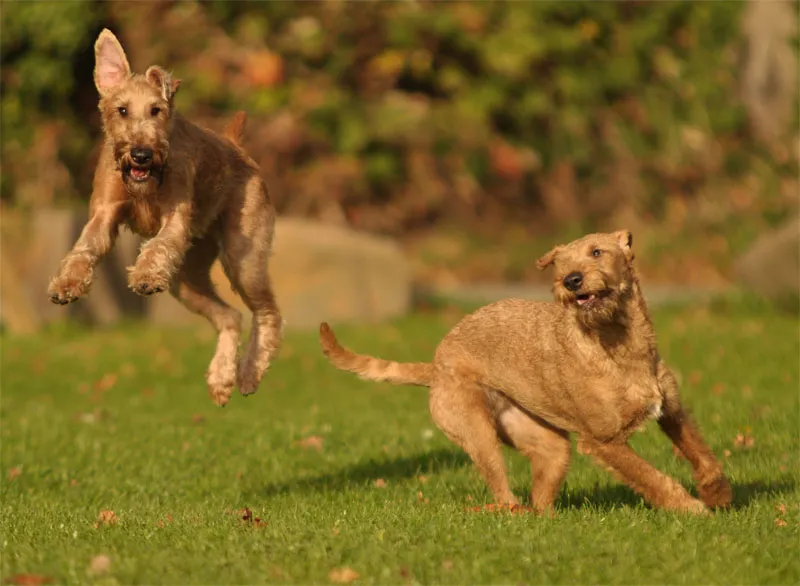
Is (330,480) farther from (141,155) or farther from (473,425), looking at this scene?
(141,155)

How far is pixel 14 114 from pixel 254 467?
39.4 feet

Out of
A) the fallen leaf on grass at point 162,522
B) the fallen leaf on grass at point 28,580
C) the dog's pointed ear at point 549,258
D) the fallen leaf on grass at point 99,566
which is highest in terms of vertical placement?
the dog's pointed ear at point 549,258

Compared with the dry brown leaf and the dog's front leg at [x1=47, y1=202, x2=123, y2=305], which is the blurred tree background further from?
the dog's front leg at [x1=47, y1=202, x2=123, y2=305]

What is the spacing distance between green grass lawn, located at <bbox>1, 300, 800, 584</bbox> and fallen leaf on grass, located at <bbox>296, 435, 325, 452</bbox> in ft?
0.15

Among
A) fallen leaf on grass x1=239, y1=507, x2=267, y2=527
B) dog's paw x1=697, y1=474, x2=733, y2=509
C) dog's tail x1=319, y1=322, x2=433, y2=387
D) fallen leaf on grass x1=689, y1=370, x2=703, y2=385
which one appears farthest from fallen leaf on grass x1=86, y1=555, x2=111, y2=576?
fallen leaf on grass x1=689, y1=370, x2=703, y2=385

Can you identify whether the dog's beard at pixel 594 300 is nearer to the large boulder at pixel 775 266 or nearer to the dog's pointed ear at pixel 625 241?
the dog's pointed ear at pixel 625 241

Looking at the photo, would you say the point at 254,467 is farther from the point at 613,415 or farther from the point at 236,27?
the point at 236,27

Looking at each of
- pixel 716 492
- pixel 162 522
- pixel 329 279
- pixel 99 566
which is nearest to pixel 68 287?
pixel 162 522

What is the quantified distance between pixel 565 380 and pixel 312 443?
3.05m

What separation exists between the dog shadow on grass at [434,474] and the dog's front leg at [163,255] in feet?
6.30

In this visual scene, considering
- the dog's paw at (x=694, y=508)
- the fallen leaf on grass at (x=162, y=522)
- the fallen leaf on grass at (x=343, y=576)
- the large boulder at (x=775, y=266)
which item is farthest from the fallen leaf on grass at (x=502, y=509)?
the large boulder at (x=775, y=266)

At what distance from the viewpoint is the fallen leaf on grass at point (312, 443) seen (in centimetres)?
914

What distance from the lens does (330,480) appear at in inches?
323

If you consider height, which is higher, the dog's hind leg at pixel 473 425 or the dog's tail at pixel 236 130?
the dog's tail at pixel 236 130
